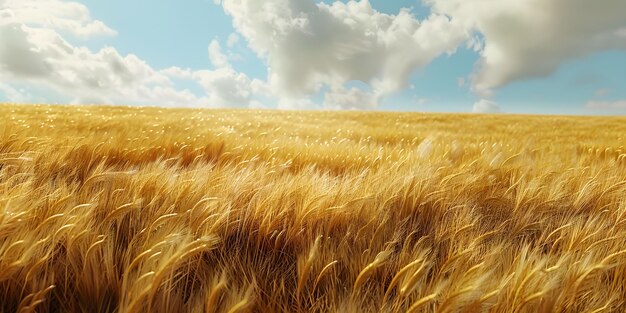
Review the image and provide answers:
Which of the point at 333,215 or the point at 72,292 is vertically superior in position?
the point at 333,215

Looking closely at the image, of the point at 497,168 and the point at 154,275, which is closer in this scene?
the point at 154,275

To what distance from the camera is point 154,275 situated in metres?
0.70

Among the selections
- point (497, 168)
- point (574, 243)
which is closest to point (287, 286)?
point (574, 243)

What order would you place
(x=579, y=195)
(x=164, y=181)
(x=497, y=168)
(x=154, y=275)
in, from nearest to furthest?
(x=154, y=275) < (x=164, y=181) < (x=579, y=195) < (x=497, y=168)

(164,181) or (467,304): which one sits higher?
(164,181)

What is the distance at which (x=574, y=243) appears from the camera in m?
1.13

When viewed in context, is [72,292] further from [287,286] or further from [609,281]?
[609,281]

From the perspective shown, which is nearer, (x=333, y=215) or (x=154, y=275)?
(x=154, y=275)

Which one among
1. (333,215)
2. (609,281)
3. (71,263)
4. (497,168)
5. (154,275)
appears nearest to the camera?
(154,275)

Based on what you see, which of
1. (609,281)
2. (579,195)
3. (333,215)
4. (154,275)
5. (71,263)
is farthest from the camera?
(579,195)

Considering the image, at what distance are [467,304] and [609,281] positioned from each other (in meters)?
0.59

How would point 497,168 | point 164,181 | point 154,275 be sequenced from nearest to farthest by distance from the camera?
point 154,275
point 164,181
point 497,168

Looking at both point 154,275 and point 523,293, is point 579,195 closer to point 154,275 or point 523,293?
point 523,293

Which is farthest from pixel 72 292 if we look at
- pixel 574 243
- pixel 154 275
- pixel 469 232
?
pixel 574 243
